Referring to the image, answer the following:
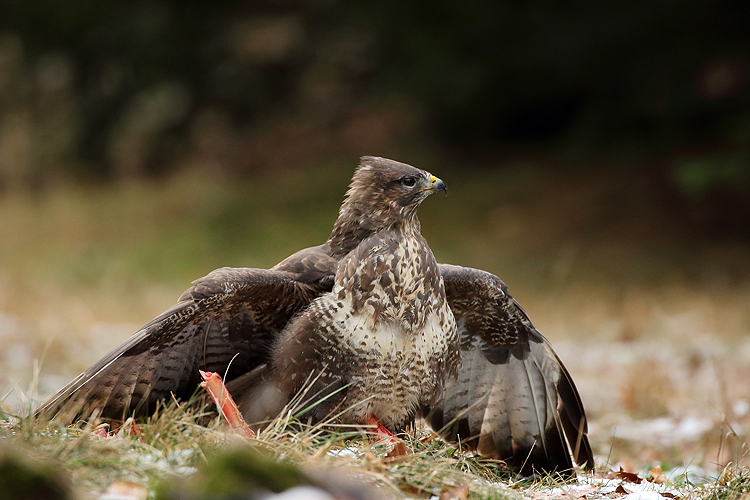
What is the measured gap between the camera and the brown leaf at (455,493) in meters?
2.29

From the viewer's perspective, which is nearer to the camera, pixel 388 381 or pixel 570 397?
pixel 388 381

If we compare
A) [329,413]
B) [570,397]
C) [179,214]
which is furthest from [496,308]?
[179,214]

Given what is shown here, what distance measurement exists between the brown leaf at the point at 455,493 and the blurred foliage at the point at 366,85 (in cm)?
928

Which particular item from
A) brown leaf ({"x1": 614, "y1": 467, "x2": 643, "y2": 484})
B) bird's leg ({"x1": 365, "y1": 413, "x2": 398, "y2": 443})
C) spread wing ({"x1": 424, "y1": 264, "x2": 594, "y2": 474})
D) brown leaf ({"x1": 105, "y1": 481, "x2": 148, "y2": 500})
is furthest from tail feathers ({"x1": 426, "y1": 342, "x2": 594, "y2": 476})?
brown leaf ({"x1": 105, "y1": 481, "x2": 148, "y2": 500})

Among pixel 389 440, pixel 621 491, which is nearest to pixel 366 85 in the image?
pixel 389 440

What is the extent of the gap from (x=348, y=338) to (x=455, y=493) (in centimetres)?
87

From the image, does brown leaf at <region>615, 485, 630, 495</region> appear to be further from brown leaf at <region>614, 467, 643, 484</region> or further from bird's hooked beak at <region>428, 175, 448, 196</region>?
bird's hooked beak at <region>428, 175, 448, 196</region>

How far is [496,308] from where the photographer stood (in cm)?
348

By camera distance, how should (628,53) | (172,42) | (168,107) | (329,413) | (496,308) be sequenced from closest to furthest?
(329,413), (496,308), (628,53), (168,107), (172,42)

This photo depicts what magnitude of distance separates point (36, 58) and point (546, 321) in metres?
12.9

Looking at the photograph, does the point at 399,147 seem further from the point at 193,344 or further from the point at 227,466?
the point at 227,466

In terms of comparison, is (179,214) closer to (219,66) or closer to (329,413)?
(219,66)

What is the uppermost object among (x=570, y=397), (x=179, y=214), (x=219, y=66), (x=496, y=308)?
(x=219, y=66)

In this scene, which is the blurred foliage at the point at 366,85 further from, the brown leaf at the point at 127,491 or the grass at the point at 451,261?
the brown leaf at the point at 127,491
